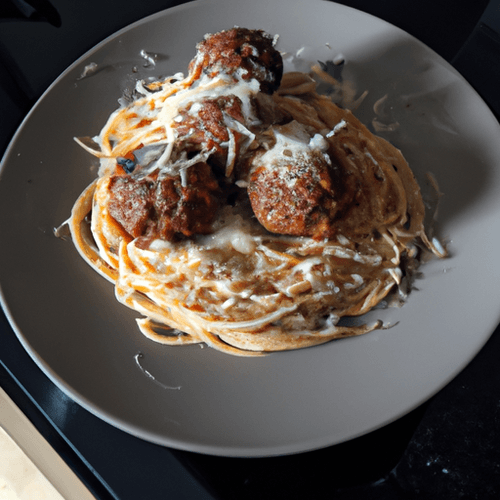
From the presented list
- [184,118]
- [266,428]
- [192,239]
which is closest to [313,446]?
[266,428]

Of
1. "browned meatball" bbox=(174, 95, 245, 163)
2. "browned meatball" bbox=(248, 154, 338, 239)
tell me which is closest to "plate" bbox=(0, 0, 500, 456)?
"browned meatball" bbox=(248, 154, 338, 239)

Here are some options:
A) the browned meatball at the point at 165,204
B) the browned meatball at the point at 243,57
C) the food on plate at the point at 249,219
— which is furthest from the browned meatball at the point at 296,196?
the browned meatball at the point at 243,57

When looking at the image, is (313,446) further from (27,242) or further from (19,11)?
(19,11)

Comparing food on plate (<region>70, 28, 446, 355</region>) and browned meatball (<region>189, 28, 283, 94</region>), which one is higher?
browned meatball (<region>189, 28, 283, 94</region>)

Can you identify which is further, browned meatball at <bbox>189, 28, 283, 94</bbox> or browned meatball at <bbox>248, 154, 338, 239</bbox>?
browned meatball at <bbox>189, 28, 283, 94</bbox>

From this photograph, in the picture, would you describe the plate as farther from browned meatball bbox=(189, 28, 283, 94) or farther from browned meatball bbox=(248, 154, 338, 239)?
browned meatball bbox=(248, 154, 338, 239)

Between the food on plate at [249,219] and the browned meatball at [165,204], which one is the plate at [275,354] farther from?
the browned meatball at [165,204]

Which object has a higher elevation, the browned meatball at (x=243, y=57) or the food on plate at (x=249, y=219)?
the browned meatball at (x=243, y=57)
